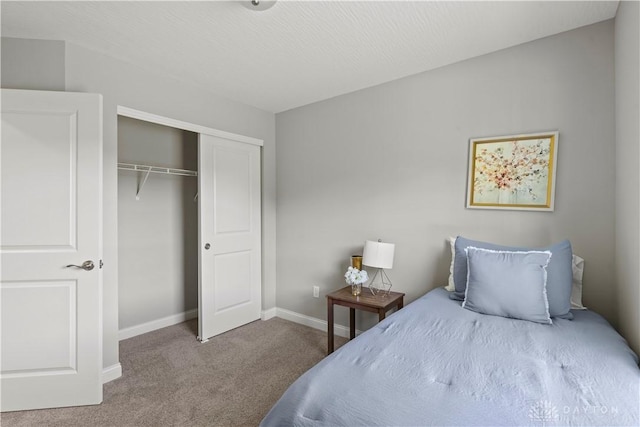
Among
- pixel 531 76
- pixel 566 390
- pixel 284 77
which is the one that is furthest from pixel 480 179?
pixel 284 77

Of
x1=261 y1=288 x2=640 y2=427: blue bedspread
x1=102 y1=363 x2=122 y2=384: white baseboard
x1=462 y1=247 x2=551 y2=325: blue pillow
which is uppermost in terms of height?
x1=462 y1=247 x2=551 y2=325: blue pillow

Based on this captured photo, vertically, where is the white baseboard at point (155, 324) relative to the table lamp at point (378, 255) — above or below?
below

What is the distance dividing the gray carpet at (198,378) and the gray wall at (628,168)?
2143 mm

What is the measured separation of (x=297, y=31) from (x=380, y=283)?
7.26 feet

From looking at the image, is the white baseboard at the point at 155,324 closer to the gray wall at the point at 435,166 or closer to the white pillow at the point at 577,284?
the gray wall at the point at 435,166

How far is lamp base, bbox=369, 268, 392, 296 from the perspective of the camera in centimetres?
304

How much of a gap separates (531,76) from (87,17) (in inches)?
117

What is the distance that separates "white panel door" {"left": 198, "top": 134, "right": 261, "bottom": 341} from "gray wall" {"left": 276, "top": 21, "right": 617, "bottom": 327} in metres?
0.35

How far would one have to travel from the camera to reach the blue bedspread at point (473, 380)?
1058 mm

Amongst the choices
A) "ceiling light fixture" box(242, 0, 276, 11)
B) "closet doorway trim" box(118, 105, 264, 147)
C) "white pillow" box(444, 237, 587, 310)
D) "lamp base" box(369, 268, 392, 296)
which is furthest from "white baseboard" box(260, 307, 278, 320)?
"ceiling light fixture" box(242, 0, 276, 11)

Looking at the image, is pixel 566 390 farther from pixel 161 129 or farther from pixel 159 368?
pixel 161 129

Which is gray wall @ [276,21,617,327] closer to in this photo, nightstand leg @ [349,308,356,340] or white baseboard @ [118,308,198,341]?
nightstand leg @ [349,308,356,340]

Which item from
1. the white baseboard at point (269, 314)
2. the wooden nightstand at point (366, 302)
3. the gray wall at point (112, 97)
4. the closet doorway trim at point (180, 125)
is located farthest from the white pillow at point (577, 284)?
the gray wall at point (112, 97)

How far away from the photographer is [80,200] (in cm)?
222
